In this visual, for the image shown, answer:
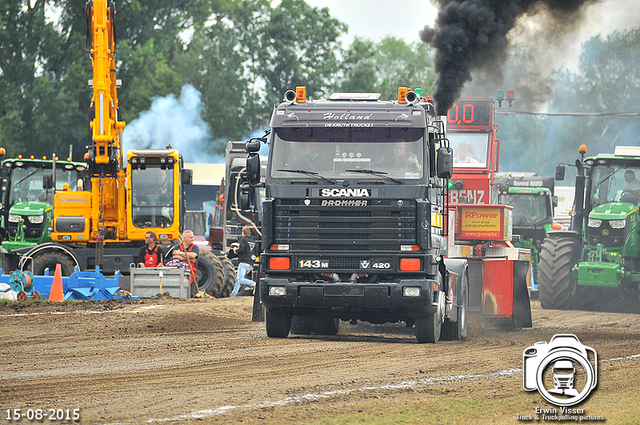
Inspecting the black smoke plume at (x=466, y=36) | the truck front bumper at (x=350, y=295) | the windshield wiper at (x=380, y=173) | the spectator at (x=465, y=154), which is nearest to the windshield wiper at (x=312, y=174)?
the windshield wiper at (x=380, y=173)

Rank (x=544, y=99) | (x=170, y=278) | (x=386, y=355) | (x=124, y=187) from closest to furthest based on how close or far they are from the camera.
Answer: (x=386, y=355) < (x=170, y=278) < (x=124, y=187) < (x=544, y=99)

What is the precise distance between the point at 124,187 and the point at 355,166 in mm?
10821

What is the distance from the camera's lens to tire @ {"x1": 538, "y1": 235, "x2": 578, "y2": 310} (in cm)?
1947

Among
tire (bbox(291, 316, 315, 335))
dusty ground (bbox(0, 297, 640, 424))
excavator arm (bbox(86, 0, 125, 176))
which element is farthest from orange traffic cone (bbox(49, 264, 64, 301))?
tire (bbox(291, 316, 315, 335))

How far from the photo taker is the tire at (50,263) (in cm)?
2025

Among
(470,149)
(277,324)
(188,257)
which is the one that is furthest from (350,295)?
(470,149)

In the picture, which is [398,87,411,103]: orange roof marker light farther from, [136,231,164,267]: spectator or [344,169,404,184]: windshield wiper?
[136,231,164,267]: spectator

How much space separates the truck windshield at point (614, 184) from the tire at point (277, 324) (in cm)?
956

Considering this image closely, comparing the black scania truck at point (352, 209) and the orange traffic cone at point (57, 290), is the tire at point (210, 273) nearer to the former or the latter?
the orange traffic cone at point (57, 290)

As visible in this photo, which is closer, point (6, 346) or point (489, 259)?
point (6, 346)

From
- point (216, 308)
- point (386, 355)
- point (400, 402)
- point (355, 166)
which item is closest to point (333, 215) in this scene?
point (355, 166)

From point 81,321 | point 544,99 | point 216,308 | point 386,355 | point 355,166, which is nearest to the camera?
point 386,355

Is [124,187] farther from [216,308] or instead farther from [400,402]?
[400,402]

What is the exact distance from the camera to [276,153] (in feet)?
39.9
